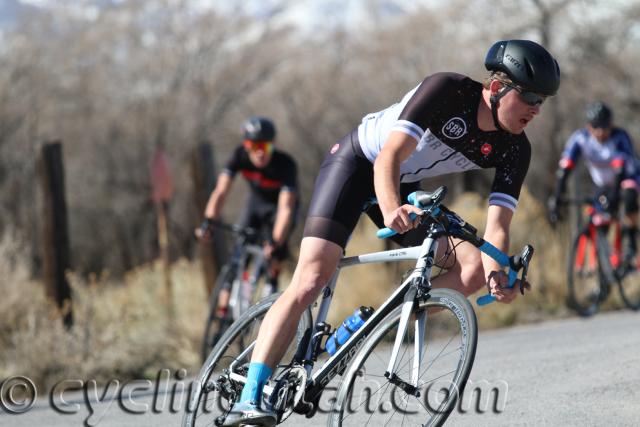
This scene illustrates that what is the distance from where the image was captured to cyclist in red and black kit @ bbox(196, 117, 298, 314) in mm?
9039

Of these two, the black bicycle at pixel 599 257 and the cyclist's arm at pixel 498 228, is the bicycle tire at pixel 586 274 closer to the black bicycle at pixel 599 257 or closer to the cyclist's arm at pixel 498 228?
the black bicycle at pixel 599 257

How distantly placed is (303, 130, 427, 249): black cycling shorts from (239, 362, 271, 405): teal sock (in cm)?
66

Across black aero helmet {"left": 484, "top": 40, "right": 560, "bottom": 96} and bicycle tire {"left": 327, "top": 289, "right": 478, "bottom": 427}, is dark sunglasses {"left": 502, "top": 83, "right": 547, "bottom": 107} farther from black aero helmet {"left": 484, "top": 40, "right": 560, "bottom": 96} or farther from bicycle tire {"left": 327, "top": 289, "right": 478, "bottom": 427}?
bicycle tire {"left": 327, "top": 289, "right": 478, "bottom": 427}

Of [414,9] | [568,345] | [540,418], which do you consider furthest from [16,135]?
[540,418]

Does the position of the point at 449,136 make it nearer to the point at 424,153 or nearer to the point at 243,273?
the point at 424,153

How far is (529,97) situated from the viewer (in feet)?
14.6

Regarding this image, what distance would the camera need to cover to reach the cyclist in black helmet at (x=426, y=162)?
445cm

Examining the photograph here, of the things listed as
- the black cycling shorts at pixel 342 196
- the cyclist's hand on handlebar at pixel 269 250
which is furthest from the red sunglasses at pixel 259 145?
the black cycling shorts at pixel 342 196

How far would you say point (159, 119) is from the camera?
33.9 m

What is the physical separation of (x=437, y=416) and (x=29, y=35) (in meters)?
36.3

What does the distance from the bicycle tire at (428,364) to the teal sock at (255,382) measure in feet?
1.50

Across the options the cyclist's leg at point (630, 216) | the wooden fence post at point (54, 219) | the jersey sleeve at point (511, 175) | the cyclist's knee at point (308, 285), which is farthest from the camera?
the cyclist's leg at point (630, 216)

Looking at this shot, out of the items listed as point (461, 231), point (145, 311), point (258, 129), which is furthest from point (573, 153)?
point (461, 231)

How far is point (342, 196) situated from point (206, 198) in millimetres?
6394
